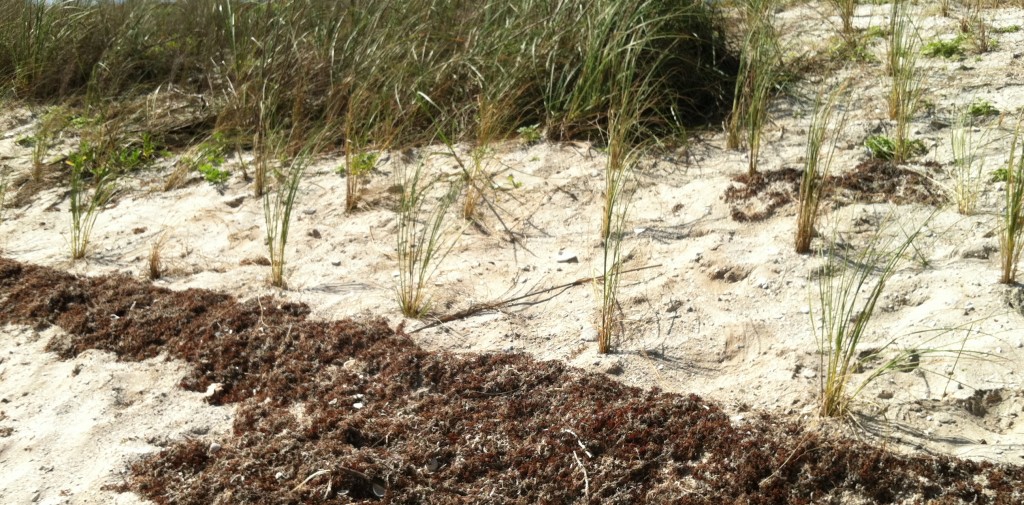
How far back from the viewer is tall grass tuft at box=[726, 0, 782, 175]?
15.0ft

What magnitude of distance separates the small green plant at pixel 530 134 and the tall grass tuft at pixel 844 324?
1.91 m

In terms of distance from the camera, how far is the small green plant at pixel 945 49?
17.6 ft

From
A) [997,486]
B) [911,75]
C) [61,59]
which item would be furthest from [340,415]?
[61,59]

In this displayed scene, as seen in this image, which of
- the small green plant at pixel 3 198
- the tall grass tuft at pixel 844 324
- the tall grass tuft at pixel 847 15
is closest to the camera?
the tall grass tuft at pixel 844 324

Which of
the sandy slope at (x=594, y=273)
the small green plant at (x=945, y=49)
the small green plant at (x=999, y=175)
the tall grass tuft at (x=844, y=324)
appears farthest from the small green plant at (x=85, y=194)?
the small green plant at (x=945, y=49)

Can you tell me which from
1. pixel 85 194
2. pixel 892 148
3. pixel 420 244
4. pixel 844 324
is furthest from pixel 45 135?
pixel 844 324

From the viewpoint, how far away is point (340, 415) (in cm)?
311

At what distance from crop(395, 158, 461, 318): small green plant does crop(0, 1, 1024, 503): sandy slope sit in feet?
A: 0.22

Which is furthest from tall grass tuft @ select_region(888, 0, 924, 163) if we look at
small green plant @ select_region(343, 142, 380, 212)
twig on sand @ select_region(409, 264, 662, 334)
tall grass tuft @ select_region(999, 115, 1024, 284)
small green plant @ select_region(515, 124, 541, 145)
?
small green plant @ select_region(343, 142, 380, 212)

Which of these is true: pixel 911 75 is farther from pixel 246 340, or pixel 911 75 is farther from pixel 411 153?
pixel 246 340

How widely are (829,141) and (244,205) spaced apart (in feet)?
9.57

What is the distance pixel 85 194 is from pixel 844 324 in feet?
13.7

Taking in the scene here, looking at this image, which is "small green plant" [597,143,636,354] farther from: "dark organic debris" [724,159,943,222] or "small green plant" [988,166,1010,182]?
"small green plant" [988,166,1010,182]

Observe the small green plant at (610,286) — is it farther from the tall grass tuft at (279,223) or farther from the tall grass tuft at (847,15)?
the tall grass tuft at (847,15)
